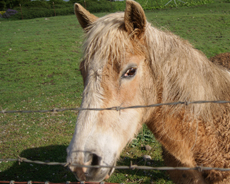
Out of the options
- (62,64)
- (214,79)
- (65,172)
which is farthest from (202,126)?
(62,64)

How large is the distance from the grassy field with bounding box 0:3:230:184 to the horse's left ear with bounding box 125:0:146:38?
839mm

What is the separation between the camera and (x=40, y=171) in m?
4.40

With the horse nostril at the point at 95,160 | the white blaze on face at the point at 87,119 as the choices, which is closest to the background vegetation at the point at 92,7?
the white blaze on face at the point at 87,119

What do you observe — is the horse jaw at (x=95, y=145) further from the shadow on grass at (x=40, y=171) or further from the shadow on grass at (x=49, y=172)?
the shadow on grass at (x=40, y=171)

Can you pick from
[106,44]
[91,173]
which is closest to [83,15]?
[106,44]

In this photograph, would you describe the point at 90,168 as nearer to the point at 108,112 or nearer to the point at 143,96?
the point at 108,112

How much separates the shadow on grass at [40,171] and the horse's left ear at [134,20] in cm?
378

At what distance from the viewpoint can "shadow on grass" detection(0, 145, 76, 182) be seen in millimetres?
4160

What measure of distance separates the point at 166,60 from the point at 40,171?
168 inches

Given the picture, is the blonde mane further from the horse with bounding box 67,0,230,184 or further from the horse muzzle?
the horse muzzle

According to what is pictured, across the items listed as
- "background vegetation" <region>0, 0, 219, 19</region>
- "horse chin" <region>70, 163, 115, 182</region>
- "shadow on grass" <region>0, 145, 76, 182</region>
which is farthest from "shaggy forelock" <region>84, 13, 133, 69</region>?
"background vegetation" <region>0, 0, 219, 19</region>

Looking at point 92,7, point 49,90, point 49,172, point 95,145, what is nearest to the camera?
point 95,145

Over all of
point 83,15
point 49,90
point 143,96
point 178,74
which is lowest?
point 49,90

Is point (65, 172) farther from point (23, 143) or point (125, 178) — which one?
point (23, 143)
